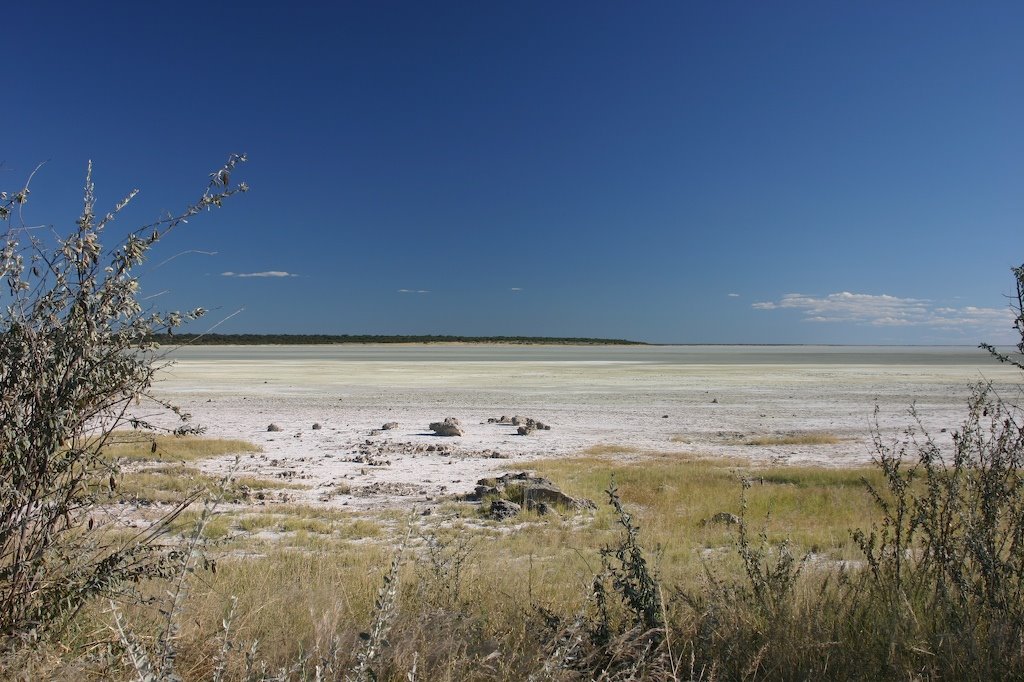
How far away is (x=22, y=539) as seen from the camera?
358cm

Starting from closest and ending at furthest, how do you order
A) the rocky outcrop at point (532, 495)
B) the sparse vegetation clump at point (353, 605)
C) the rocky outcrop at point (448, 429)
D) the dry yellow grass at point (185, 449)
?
1. the sparse vegetation clump at point (353, 605)
2. the rocky outcrop at point (532, 495)
3. the dry yellow grass at point (185, 449)
4. the rocky outcrop at point (448, 429)

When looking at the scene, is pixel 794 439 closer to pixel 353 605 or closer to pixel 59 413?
pixel 353 605

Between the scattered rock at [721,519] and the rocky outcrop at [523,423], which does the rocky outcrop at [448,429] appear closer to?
the rocky outcrop at [523,423]

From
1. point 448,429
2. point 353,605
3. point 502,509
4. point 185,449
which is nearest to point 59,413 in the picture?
point 353,605

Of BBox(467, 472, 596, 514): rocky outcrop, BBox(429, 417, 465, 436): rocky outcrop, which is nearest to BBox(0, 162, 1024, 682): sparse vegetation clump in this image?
BBox(467, 472, 596, 514): rocky outcrop

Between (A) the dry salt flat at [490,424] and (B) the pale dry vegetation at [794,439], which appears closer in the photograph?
(A) the dry salt flat at [490,424]

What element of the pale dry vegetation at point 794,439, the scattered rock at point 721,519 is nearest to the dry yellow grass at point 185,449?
the scattered rock at point 721,519

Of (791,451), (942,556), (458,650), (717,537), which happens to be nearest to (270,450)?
(717,537)

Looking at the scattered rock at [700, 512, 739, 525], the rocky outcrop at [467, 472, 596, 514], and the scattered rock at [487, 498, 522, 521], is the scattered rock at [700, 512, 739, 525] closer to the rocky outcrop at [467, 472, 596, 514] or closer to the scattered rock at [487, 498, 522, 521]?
the rocky outcrop at [467, 472, 596, 514]

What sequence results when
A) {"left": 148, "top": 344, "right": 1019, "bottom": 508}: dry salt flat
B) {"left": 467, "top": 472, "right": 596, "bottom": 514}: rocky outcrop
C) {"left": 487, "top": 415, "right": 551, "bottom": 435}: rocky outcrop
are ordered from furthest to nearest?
{"left": 487, "top": 415, "right": 551, "bottom": 435}: rocky outcrop, {"left": 148, "top": 344, "right": 1019, "bottom": 508}: dry salt flat, {"left": 467, "top": 472, "right": 596, "bottom": 514}: rocky outcrop

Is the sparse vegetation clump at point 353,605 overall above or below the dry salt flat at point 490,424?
above

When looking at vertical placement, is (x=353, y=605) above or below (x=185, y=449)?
above

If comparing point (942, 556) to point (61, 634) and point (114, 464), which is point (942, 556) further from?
point (61, 634)

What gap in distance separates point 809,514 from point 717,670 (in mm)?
8448
